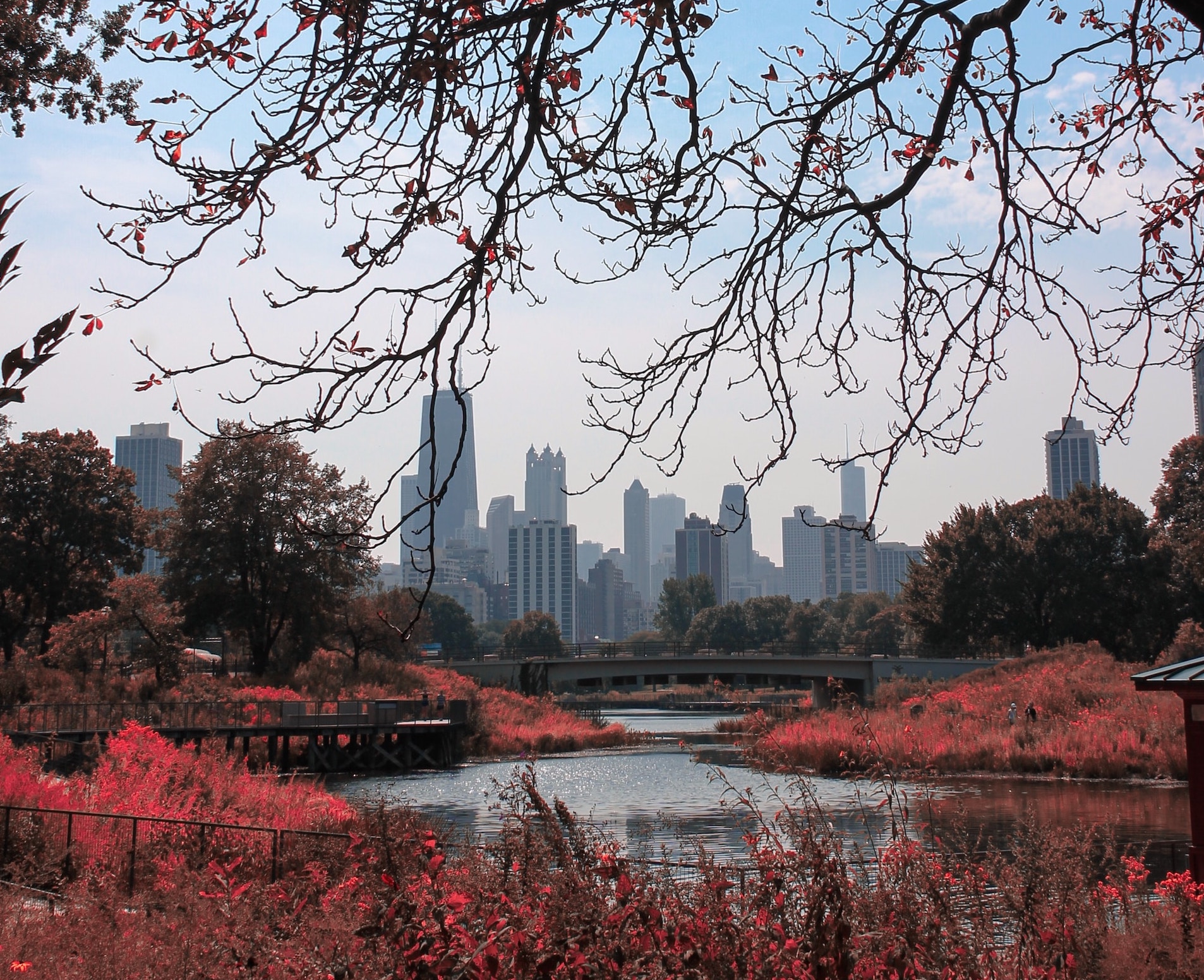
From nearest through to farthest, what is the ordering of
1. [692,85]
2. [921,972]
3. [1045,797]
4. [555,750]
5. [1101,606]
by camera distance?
[921,972] < [692,85] < [1045,797] < [555,750] < [1101,606]

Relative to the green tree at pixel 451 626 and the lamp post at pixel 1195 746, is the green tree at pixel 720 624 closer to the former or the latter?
the green tree at pixel 451 626

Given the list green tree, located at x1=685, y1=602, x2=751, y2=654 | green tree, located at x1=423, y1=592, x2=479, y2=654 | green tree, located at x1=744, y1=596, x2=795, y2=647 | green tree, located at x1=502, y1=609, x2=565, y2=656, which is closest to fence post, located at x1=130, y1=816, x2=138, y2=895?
green tree, located at x1=502, y1=609, x2=565, y2=656

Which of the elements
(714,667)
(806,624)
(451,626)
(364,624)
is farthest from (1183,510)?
(451,626)

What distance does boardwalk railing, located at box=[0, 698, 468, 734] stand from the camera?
3497 centimetres

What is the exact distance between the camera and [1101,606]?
69062mm

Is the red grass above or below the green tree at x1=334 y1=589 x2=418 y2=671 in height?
below

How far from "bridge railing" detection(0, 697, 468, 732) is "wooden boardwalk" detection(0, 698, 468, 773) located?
47 mm

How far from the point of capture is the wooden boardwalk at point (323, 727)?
3878 centimetres

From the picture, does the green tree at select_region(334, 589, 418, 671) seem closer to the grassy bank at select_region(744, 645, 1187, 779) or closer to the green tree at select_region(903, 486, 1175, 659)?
the grassy bank at select_region(744, 645, 1187, 779)

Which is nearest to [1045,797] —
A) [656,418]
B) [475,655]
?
[656,418]

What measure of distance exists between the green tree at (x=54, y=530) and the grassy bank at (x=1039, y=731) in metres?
33.5

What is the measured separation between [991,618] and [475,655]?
119 ft

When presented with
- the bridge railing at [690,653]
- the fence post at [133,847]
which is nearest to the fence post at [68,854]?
the fence post at [133,847]

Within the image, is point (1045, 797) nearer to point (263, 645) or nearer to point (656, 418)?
point (656, 418)
